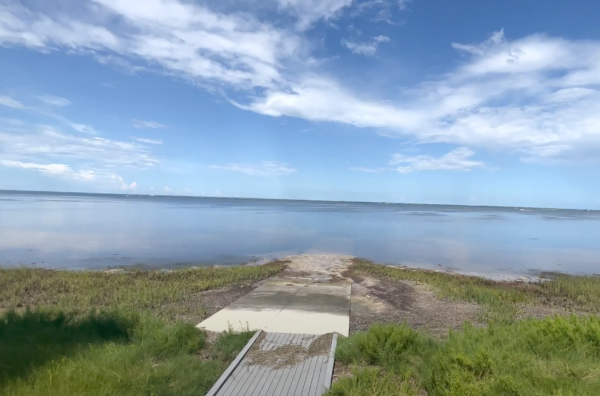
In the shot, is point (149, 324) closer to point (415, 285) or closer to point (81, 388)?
point (81, 388)

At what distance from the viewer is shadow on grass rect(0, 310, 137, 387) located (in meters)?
4.98

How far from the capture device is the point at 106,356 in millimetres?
5441

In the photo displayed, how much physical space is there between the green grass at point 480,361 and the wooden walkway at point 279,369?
0.36 metres

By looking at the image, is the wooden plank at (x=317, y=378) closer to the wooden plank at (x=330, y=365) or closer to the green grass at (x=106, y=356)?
the wooden plank at (x=330, y=365)

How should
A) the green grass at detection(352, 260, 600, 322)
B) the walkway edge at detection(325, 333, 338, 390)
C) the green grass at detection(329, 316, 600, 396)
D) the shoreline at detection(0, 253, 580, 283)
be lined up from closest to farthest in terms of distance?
the green grass at detection(329, 316, 600, 396), the walkway edge at detection(325, 333, 338, 390), the green grass at detection(352, 260, 600, 322), the shoreline at detection(0, 253, 580, 283)

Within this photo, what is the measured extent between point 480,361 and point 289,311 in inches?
211

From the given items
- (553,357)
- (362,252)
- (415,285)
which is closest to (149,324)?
(553,357)

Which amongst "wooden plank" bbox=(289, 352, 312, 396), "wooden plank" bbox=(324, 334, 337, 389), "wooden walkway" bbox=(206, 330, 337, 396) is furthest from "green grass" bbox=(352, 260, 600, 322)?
"wooden plank" bbox=(289, 352, 312, 396)

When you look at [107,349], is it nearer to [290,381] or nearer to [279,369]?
[279,369]

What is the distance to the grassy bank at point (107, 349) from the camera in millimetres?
4707

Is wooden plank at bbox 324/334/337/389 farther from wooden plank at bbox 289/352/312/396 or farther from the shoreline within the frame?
the shoreline

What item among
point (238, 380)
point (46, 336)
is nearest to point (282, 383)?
point (238, 380)

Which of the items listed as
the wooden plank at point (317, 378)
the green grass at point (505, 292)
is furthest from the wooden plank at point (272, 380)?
the green grass at point (505, 292)

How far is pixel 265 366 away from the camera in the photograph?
19.2 feet
